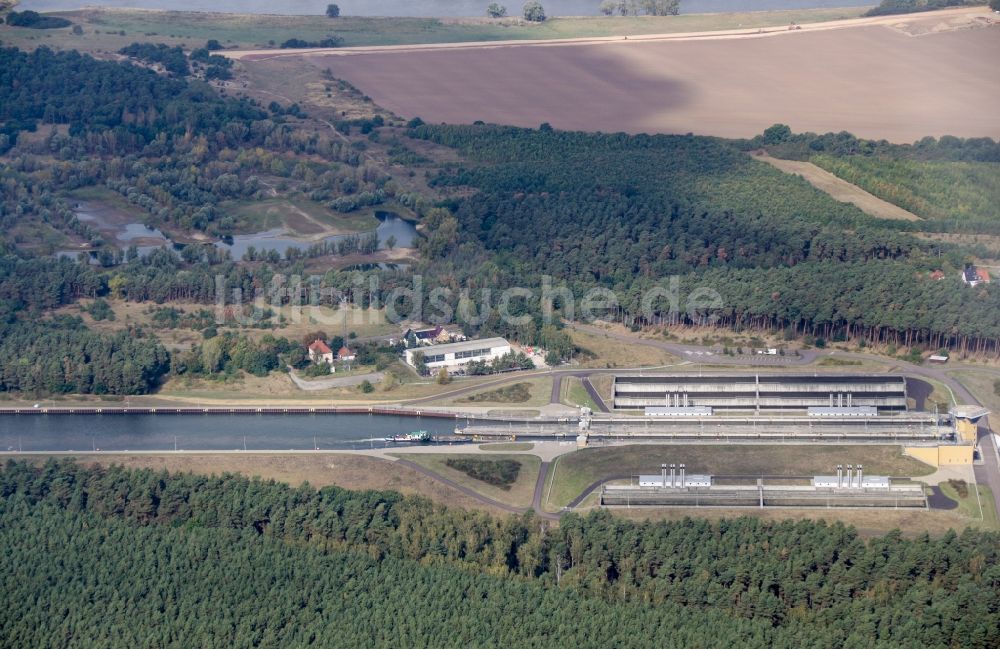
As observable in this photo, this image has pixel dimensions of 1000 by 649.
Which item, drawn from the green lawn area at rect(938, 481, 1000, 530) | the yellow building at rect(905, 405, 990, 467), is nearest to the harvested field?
the yellow building at rect(905, 405, 990, 467)

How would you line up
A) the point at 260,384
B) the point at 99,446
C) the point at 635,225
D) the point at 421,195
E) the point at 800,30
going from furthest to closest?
the point at 800,30 → the point at 421,195 → the point at 635,225 → the point at 260,384 → the point at 99,446

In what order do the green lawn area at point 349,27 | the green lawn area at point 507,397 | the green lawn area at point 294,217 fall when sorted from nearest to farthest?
the green lawn area at point 507,397, the green lawn area at point 294,217, the green lawn area at point 349,27

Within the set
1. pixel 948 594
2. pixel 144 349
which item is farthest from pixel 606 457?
pixel 144 349

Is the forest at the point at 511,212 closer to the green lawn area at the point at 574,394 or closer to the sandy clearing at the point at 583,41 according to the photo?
the green lawn area at the point at 574,394

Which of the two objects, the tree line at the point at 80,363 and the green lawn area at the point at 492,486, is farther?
the tree line at the point at 80,363

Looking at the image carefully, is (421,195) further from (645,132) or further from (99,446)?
(99,446)

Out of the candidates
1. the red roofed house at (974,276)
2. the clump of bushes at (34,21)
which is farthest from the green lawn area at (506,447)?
the clump of bushes at (34,21)
